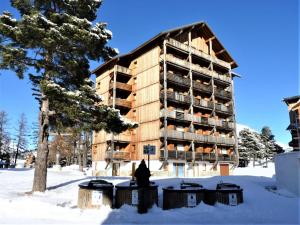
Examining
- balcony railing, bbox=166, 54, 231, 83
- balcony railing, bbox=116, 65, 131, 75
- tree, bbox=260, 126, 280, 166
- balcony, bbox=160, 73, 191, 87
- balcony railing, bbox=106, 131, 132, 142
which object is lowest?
balcony railing, bbox=106, 131, 132, 142

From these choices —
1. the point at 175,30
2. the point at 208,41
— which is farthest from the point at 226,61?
the point at 175,30

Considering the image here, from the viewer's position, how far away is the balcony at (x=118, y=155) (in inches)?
1517

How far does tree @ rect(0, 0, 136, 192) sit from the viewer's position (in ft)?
54.0

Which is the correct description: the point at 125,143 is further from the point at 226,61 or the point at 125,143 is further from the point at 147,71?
the point at 226,61

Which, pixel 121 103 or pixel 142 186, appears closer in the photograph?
pixel 142 186

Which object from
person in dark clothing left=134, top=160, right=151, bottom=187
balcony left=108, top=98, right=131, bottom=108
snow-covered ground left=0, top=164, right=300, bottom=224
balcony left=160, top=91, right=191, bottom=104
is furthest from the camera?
balcony left=108, top=98, right=131, bottom=108

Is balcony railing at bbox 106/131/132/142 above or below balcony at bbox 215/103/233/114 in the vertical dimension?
below

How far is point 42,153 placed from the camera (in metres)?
17.8

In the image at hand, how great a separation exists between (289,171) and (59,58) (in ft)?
54.2

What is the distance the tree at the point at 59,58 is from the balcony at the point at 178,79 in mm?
21385

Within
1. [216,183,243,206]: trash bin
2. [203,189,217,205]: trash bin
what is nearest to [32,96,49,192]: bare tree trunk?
[203,189,217,205]: trash bin

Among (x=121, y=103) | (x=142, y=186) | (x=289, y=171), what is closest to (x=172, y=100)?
(x=121, y=103)

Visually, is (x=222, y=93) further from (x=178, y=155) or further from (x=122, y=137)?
(x=122, y=137)

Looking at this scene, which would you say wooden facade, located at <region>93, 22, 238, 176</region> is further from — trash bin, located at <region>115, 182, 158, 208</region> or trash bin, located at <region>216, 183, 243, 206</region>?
trash bin, located at <region>115, 182, 158, 208</region>
